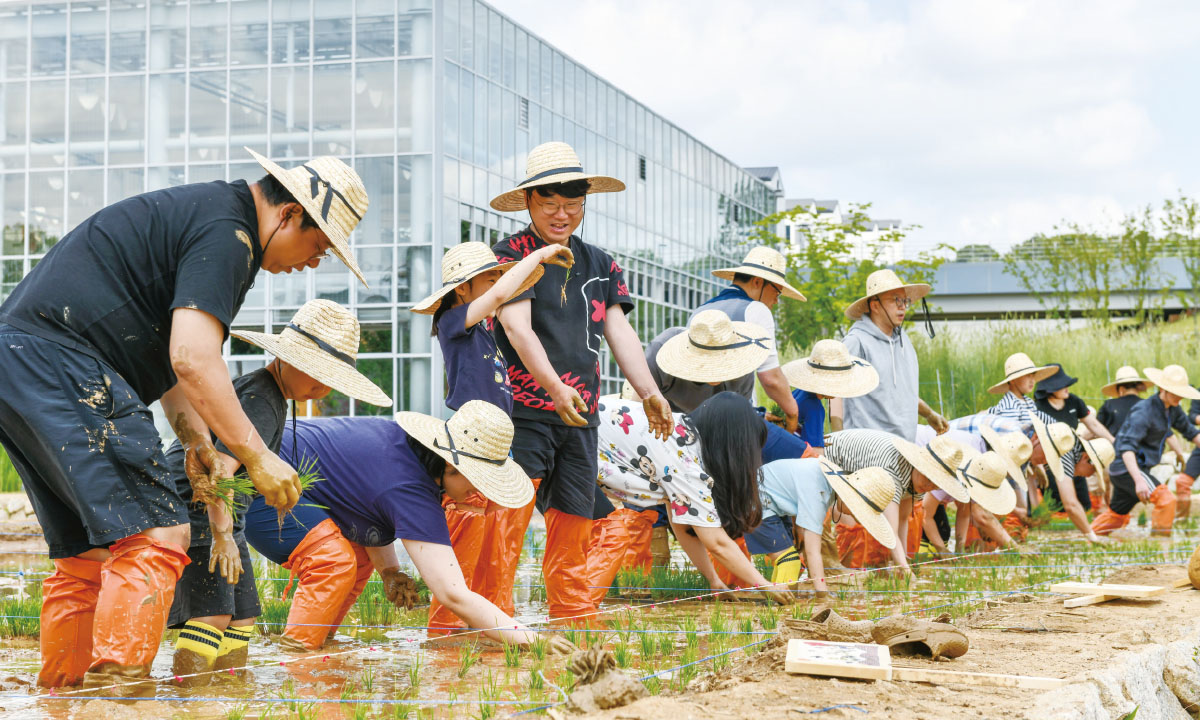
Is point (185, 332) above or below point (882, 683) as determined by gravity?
above

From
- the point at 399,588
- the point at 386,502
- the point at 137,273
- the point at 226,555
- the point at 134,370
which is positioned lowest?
the point at 399,588

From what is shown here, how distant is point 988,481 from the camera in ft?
23.9

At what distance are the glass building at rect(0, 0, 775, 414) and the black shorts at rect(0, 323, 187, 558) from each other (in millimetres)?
15437

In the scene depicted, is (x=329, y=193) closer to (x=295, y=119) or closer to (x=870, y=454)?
(x=870, y=454)

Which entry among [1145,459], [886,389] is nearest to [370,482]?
[886,389]

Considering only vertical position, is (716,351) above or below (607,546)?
above

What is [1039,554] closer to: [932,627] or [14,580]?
[932,627]

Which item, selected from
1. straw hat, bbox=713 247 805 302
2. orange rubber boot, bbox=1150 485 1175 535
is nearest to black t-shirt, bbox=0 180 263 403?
straw hat, bbox=713 247 805 302

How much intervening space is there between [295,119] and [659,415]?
1688 cm

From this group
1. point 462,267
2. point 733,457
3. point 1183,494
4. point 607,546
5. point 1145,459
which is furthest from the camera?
point 1183,494

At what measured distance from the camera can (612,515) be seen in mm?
5559

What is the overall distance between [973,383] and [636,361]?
36.8ft

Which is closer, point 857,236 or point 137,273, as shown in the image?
point 137,273

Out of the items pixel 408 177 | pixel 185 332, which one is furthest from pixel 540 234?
pixel 408 177
